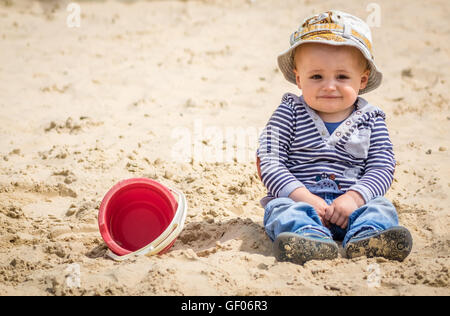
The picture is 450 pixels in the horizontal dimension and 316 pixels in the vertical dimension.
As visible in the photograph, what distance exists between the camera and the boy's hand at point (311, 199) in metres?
2.67

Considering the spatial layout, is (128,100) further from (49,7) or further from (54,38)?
(49,7)

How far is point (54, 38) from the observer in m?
6.52

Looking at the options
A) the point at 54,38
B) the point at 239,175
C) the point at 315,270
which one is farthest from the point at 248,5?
the point at 315,270

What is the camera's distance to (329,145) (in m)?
2.85

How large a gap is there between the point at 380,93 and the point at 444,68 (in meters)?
0.93

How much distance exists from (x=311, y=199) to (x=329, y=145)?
1.14 feet

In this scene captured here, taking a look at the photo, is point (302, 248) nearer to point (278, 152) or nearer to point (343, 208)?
point (343, 208)

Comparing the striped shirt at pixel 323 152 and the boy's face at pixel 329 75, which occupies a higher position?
the boy's face at pixel 329 75

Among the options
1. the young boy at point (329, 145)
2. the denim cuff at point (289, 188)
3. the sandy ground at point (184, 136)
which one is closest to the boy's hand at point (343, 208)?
the young boy at point (329, 145)

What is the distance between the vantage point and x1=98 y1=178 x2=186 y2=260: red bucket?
263cm

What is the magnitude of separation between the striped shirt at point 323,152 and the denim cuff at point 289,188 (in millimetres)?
22

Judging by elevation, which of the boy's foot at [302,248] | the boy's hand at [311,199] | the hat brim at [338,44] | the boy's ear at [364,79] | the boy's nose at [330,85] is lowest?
the boy's foot at [302,248]

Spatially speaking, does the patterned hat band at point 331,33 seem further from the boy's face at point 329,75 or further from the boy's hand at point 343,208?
the boy's hand at point 343,208

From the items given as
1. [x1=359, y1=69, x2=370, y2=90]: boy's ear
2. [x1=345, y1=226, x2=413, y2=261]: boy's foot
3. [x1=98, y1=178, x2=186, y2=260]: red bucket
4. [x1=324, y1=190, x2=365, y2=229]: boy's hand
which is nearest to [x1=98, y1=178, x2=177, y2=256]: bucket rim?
[x1=98, y1=178, x2=186, y2=260]: red bucket
